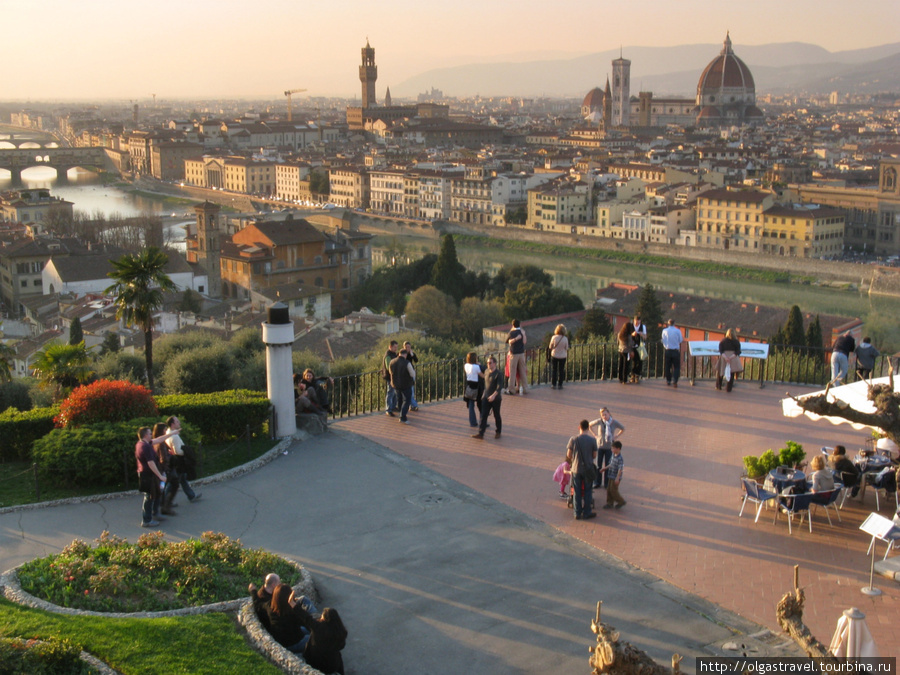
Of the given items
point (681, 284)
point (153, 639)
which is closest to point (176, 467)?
point (153, 639)

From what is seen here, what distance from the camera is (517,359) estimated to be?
7.78 m

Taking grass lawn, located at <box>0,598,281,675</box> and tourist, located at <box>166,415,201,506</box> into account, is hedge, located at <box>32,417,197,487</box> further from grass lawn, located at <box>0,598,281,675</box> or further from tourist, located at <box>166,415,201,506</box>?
grass lawn, located at <box>0,598,281,675</box>

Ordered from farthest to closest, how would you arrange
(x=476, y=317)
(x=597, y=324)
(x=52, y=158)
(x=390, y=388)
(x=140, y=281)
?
1. (x=52, y=158)
2. (x=476, y=317)
3. (x=597, y=324)
4. (x=140, y=281)
5. (x=390, y=388)

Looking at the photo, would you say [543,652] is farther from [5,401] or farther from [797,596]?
[5,401]

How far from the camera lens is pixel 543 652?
12.6 feet

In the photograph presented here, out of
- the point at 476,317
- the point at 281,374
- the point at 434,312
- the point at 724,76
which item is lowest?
the point at 476,317

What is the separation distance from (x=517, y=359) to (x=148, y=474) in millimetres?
3453

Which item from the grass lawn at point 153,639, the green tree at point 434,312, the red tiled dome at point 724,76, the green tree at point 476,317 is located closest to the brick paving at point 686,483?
the grass lawn at point 153,639

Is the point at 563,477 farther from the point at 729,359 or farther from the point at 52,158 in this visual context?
the point at 52,158

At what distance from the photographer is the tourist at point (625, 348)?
805cm

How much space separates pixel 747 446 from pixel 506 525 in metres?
2.17

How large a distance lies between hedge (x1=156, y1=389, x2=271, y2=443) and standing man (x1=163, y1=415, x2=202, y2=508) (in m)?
1.02

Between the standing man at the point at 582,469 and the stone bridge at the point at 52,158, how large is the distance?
7999 cm

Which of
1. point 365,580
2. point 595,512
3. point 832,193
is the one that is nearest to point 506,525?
point 595,512
